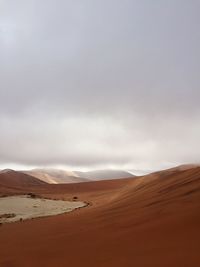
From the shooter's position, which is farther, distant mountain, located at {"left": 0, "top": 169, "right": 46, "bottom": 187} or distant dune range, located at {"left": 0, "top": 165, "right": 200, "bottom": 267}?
distant mountain, located at {"left": 0, "top": 169, "right": 46, "bottom": 187}

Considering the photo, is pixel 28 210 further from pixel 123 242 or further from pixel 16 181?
pixel 16 181

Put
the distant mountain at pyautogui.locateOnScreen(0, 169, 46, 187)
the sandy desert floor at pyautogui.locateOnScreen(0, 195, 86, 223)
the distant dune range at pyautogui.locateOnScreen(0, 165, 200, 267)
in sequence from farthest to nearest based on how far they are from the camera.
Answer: the distant mountain at pyautogui.locateOnScreen(0, 169, 46, 187)
the sandy desert floor at pyautogui.locateOnScreen(0, 195, 86, 223)
the distant dune range at pyautogui.locateOnScreen(0, 165, 200, 267)

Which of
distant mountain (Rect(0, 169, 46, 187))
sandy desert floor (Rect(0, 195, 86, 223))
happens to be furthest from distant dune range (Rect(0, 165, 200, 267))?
distant mountain (Rect(0, 169, 46, 187))

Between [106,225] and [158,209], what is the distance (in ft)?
5.18

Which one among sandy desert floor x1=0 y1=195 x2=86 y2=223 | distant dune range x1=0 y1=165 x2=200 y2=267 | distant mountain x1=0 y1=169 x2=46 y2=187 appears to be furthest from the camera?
distant mountain x1=0 y1=169 x2=46 y2=187

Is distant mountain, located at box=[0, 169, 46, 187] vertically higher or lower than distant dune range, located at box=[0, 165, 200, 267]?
higher

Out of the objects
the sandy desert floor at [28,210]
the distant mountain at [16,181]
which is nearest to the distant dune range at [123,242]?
the sandy desert floor at [28,210]

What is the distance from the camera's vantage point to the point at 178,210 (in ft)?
29.2

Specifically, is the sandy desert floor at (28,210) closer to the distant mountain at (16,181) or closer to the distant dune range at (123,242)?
the distant dune range at (123,242)

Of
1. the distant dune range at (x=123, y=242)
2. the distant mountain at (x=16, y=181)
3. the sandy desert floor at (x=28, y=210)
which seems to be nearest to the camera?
the distant dune range at (x=123, y=242)

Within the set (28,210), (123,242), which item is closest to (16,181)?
(28,210)

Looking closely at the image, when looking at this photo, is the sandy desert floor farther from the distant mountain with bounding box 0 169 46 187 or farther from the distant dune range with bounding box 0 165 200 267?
the distant mountain with bounding box 0 169 46 187

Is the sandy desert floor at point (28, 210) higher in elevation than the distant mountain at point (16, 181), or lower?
lower

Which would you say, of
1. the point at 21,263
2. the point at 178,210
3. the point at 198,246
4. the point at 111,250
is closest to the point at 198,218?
the point at 178,210
